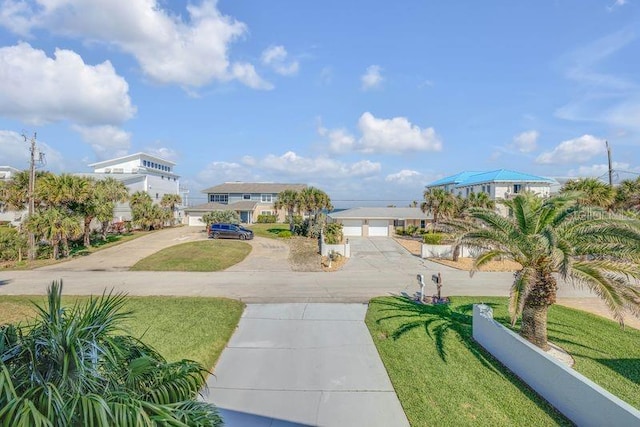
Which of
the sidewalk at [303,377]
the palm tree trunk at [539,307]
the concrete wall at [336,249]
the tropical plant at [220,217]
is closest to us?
the sidewalk at [303,377]

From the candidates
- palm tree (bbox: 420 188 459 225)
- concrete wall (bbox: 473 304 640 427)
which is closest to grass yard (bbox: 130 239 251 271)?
concrete wall (bbox: 473 304 640 427)

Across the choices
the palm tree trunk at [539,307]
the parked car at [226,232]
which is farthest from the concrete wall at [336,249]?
the palm tree trunk at [539,307]

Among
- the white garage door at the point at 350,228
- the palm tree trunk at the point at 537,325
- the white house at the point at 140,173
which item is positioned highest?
the white house at the point at 140,173

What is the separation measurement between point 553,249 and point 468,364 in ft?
11.8

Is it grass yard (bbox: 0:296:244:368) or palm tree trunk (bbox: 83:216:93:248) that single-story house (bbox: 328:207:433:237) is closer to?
palm tree trunk (bbox: 83:216:93:248)

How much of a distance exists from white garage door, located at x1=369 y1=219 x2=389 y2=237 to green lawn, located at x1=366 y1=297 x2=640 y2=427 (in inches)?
1027

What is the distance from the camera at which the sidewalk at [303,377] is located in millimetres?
6613

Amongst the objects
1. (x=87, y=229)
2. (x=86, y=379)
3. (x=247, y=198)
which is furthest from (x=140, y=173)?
(x=86, y=379)

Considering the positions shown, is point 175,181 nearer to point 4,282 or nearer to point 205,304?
point 4,282

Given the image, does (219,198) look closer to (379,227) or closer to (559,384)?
(379,227)

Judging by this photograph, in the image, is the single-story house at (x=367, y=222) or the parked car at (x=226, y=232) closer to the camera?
the parked car at (x=226, y=232)

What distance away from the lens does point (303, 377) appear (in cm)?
806

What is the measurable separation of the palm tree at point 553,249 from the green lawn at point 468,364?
1525mm

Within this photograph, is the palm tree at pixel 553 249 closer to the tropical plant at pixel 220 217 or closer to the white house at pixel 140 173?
the tropical plant at pixel 220 217
